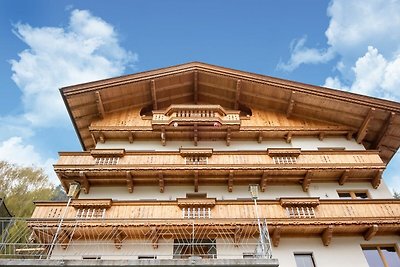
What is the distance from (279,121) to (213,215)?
9.44m

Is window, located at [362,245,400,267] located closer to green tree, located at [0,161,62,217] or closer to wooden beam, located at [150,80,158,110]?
wooden beam, located at [150,80,158,110]

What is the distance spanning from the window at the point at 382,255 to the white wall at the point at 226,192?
126 inches

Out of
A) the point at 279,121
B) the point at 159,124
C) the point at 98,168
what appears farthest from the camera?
the point at 279,121

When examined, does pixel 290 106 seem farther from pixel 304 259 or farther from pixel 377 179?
pixel 304 259

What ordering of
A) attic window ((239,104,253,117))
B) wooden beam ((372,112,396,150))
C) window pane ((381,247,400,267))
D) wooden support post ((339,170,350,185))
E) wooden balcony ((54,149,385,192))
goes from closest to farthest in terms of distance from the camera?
window pane ((381,247,400,267)) → wooden balcony ((54,149,385,192)) → wooden support post ((339,170,350,185)) → wooden beam ((372,112,396,150)) → attic window ((239,104,253,117))

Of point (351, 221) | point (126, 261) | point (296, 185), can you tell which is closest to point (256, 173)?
point (296, 185)

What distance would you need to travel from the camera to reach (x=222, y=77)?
78.1 feet

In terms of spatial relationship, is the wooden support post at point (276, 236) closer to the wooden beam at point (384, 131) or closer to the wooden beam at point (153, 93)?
the wooden beam at point (384, 131)

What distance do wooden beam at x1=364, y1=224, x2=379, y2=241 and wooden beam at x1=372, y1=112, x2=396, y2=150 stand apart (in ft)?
25.6

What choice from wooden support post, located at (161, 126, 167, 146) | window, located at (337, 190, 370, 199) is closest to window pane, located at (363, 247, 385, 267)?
window, located at (337, 190, 370, 199)

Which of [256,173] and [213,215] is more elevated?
[256,173]

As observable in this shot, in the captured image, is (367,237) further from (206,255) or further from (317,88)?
(317,88)

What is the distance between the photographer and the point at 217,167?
1866 centimetres

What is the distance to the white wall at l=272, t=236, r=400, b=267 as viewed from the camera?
50.8ft
